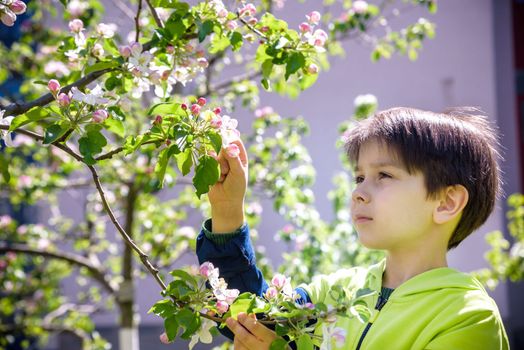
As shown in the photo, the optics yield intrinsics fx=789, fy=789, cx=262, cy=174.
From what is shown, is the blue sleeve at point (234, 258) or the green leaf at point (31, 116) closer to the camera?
the green leaf at point (31, 116)

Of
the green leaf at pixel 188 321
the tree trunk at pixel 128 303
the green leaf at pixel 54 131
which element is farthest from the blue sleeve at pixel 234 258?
the tree trunk at pixel 128 303

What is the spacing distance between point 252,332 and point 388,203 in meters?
0.36

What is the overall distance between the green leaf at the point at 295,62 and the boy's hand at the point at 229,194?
20cm

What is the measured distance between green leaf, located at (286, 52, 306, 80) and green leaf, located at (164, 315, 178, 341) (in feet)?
1.84

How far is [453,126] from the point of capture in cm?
158

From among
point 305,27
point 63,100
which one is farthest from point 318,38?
point 63,100

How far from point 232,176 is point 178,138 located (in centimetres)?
21

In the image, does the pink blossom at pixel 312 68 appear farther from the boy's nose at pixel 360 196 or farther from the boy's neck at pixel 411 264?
the boy's neck at pixel 411 264

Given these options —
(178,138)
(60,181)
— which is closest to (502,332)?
(178,138)

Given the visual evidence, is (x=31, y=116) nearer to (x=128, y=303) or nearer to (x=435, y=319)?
(x=435, y=319)

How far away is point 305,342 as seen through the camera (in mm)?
1204

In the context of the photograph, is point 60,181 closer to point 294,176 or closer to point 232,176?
point 294,176

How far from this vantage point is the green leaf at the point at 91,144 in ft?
4.48

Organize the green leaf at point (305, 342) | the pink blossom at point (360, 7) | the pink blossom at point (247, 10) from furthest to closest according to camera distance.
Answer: the pink blossom at point (360, 7) < the pink blossom at point (247, 10) < the green leaf at point (305, 342)
